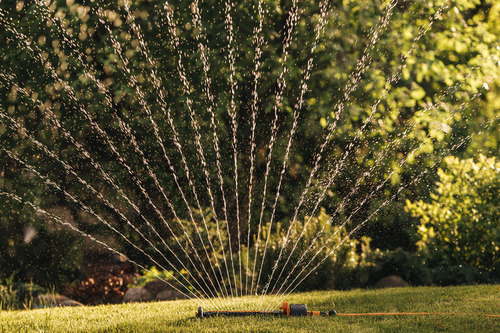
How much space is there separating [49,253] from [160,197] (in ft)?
10.1

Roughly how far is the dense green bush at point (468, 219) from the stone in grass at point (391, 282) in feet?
2.17

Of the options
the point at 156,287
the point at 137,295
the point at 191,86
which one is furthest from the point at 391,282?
the point at 191,86

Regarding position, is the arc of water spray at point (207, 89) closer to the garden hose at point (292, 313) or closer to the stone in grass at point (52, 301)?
the garden hose at point (292, 313)

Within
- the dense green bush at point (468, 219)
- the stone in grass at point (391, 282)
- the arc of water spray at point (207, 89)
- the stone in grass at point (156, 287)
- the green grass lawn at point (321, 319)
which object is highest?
the arc of water spray at point (207, 89)

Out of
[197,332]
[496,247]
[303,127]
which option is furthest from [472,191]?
[197,332]

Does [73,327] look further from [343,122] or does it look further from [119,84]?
[343,122]

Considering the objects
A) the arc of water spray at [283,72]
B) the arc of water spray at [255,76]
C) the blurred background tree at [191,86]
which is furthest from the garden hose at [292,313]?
the blurred background tree at [191,86]

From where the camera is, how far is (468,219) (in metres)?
7.39

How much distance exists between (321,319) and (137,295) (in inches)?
190

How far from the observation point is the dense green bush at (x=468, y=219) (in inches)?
285

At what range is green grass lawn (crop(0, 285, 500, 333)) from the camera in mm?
4168

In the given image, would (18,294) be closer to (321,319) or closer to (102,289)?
(102,289)

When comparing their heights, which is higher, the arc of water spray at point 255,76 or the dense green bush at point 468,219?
the arc of water spray at point 255,76

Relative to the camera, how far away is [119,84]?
25.1 ft
